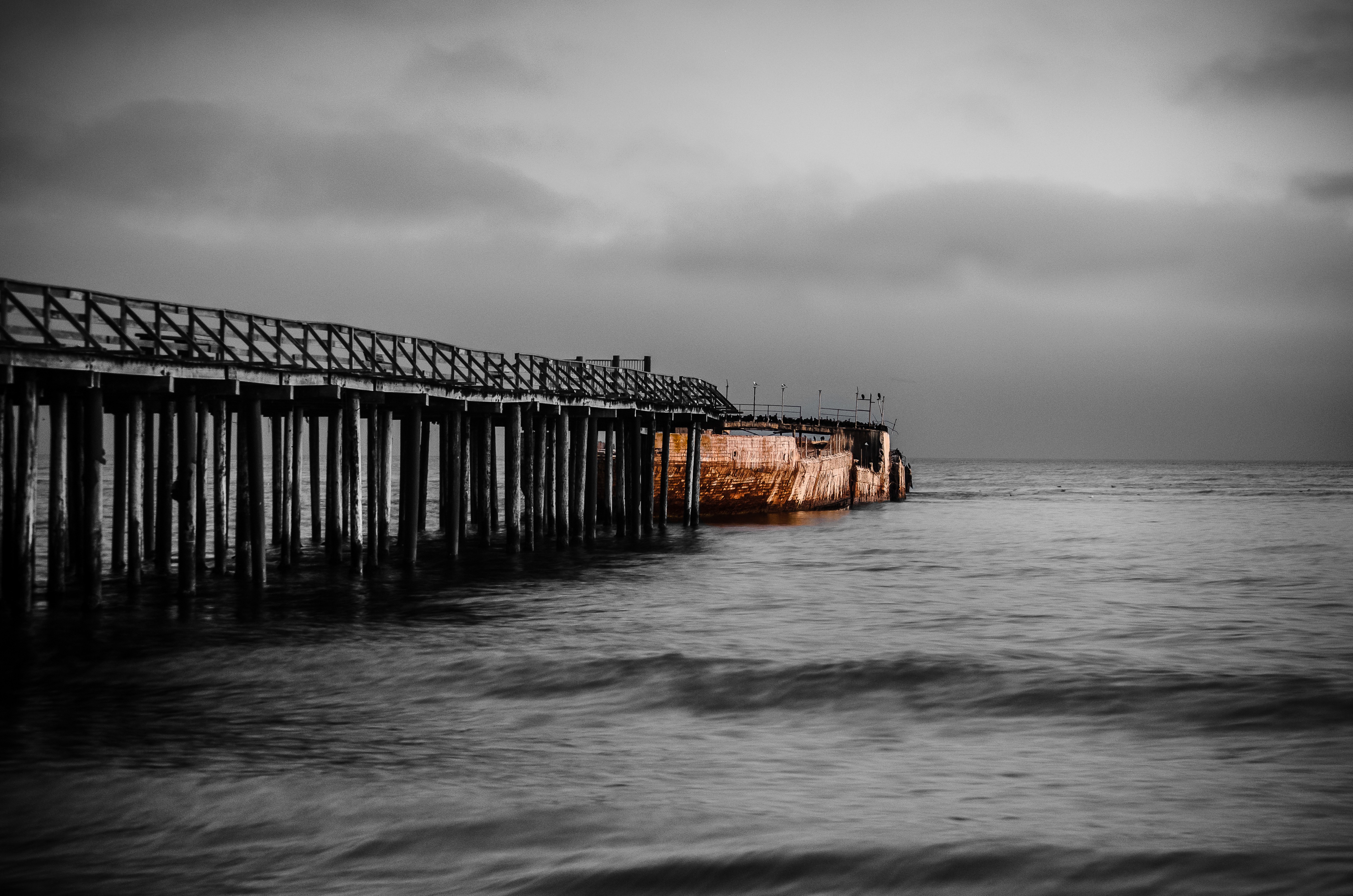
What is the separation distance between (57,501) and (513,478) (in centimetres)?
1420

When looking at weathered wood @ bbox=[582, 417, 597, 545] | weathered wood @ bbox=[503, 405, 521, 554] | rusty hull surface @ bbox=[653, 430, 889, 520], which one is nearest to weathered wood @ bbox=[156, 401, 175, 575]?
weathered wood @ bbox=[503, 405, 521, 554]

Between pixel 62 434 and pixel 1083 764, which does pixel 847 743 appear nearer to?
pixel 1083 764

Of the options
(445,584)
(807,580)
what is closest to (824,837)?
(445,584)

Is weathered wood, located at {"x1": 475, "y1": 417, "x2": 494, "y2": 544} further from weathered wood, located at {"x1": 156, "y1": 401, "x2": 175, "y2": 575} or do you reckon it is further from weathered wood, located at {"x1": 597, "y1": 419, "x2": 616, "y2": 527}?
weathered wood, located at {"x1": 156, "y1": 401, "x2": 175, "y2": 575}

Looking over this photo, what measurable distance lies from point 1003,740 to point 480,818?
616cm

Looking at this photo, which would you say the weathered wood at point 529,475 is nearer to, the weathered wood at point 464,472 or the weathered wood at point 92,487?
the weathered wood at point 464,472

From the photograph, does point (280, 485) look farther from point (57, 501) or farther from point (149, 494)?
point (57, 501)

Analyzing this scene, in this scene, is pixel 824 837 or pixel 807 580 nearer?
pixel 824 837

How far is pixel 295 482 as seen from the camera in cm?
2519

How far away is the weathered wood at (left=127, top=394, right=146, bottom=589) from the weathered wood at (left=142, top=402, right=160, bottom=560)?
511 cm

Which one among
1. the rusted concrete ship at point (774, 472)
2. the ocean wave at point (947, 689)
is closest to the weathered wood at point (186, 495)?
the ocean wave at point (947, 689)

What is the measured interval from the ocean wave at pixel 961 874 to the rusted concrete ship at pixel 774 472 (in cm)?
3332

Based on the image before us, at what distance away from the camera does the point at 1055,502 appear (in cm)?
8362

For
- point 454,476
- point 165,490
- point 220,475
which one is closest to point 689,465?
point 454,476
